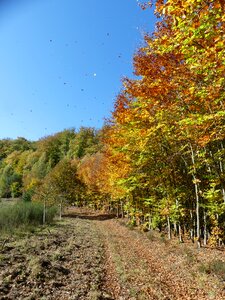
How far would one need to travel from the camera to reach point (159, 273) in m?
9.42

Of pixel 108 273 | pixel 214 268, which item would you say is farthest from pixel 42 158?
pixel 214 268

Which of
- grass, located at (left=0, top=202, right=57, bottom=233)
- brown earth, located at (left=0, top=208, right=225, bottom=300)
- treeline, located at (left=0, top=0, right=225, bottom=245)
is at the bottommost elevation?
brown earth, located at (left=0, top=208, right=225, bottom=300)

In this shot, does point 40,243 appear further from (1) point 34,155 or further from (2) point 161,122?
(1) point 34,155

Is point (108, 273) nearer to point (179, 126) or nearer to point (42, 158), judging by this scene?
point (179, 126)

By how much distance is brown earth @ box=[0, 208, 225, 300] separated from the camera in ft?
23.9

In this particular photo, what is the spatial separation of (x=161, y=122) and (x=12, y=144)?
428 ft

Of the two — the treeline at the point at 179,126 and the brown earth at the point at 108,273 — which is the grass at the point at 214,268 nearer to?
the brown earth at the point at 108,273

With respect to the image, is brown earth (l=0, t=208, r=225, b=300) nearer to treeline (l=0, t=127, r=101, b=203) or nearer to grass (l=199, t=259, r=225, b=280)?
grass (l=199, t=259, r=225, b=280)

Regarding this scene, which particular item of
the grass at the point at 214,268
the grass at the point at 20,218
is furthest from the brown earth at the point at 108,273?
the grass at the point at 20,218

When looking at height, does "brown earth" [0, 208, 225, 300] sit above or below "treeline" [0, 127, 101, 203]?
below

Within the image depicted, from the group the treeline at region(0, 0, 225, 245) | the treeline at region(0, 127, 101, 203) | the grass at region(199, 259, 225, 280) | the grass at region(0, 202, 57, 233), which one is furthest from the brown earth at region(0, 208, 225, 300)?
the treeline at region(0, 127, 101, 203)

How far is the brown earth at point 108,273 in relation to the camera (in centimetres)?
730

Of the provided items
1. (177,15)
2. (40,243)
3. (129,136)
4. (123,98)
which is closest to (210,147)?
(129,136)

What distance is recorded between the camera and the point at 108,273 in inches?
367
